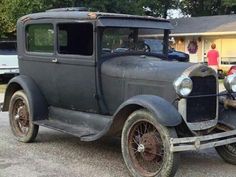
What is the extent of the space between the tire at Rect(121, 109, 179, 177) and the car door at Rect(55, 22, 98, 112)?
115 cm

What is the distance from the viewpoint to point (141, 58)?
729 centimetres

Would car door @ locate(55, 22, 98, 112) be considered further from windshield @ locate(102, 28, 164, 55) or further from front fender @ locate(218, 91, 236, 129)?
front fender @ locate(218, 91, 236, 129)

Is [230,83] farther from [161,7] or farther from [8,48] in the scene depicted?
[161,7]

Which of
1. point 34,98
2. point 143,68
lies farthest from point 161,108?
point 34,98

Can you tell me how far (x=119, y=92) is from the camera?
7008 millimetres

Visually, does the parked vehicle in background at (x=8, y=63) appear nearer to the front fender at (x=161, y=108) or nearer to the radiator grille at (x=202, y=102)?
the radiator grille at (x=202, y=102)

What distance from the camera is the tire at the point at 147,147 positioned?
584 centimetres

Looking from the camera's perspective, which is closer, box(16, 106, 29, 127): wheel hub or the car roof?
the car roof

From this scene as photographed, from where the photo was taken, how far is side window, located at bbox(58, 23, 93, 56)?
7395 millimetres

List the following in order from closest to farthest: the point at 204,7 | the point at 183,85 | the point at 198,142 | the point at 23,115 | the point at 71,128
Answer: the point at 198,142, the point at 183,85, the point at 71,128, the point at 23,115, the point at 204,7

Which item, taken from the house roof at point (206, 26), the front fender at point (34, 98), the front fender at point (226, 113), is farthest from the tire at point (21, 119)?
the house roof at point (206, 26)

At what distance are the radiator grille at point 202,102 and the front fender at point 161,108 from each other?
0.42 m

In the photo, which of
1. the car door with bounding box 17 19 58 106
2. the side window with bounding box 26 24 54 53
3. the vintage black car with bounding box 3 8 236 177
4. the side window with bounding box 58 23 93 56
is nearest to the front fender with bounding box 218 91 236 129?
the vintage black car with bounding box 3 8 236 177

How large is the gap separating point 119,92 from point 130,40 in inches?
39.5
